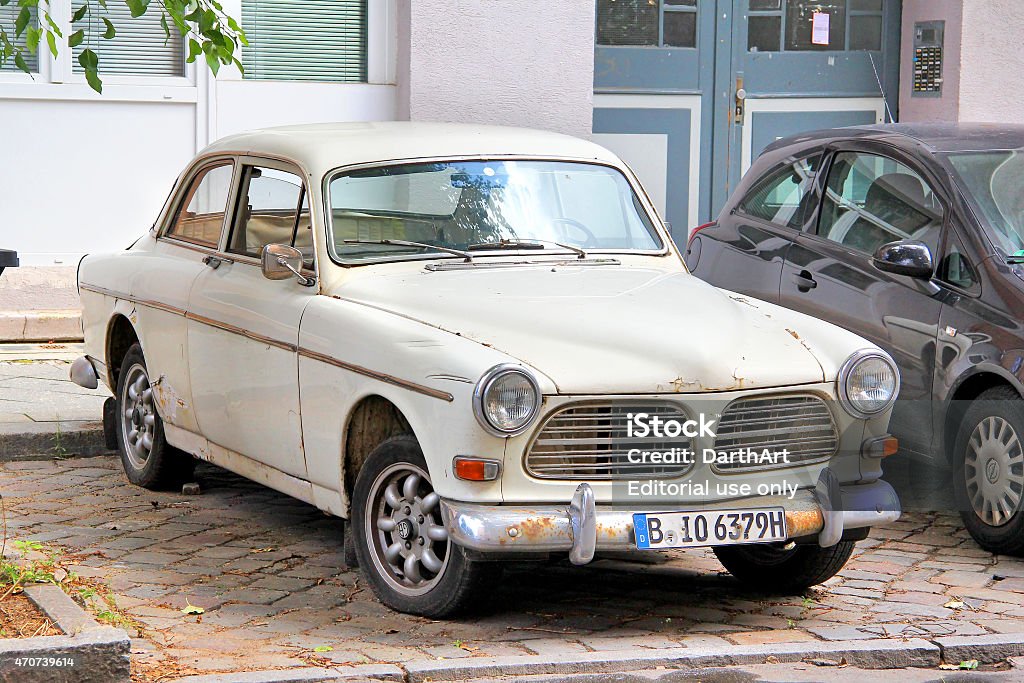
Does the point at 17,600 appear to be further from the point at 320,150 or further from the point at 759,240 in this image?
the point at 759,240

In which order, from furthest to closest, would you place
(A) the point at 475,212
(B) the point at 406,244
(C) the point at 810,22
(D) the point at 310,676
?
(C) the point at 810,22 < (A) the point at 475,212 < (B) the point at 406,244 < (D) the point at 310,676

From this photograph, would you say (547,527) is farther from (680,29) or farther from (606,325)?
(680,29)

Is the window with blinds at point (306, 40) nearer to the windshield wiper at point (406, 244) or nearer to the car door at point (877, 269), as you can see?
the car door at point (877, 269)

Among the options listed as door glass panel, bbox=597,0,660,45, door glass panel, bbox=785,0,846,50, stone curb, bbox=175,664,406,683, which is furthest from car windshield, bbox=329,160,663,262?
door glass panel, bbox=785,0,846,50

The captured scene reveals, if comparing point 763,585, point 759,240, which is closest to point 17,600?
point 763,585

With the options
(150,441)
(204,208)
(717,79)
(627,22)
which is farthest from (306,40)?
(150,441)

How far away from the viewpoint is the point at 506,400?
5.11 meters

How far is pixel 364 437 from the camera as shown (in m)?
5.89

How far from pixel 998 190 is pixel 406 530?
3309mm

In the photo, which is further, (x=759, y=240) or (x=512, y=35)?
(x=512, y=35)

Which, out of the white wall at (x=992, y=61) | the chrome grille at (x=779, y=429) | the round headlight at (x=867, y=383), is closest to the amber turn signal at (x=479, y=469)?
the chrome grille at (x=779, y=429)

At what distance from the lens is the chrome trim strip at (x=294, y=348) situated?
5312 millimetres

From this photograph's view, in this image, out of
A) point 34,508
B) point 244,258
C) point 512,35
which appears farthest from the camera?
point 512,35

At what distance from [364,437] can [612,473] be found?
42.2 inches
